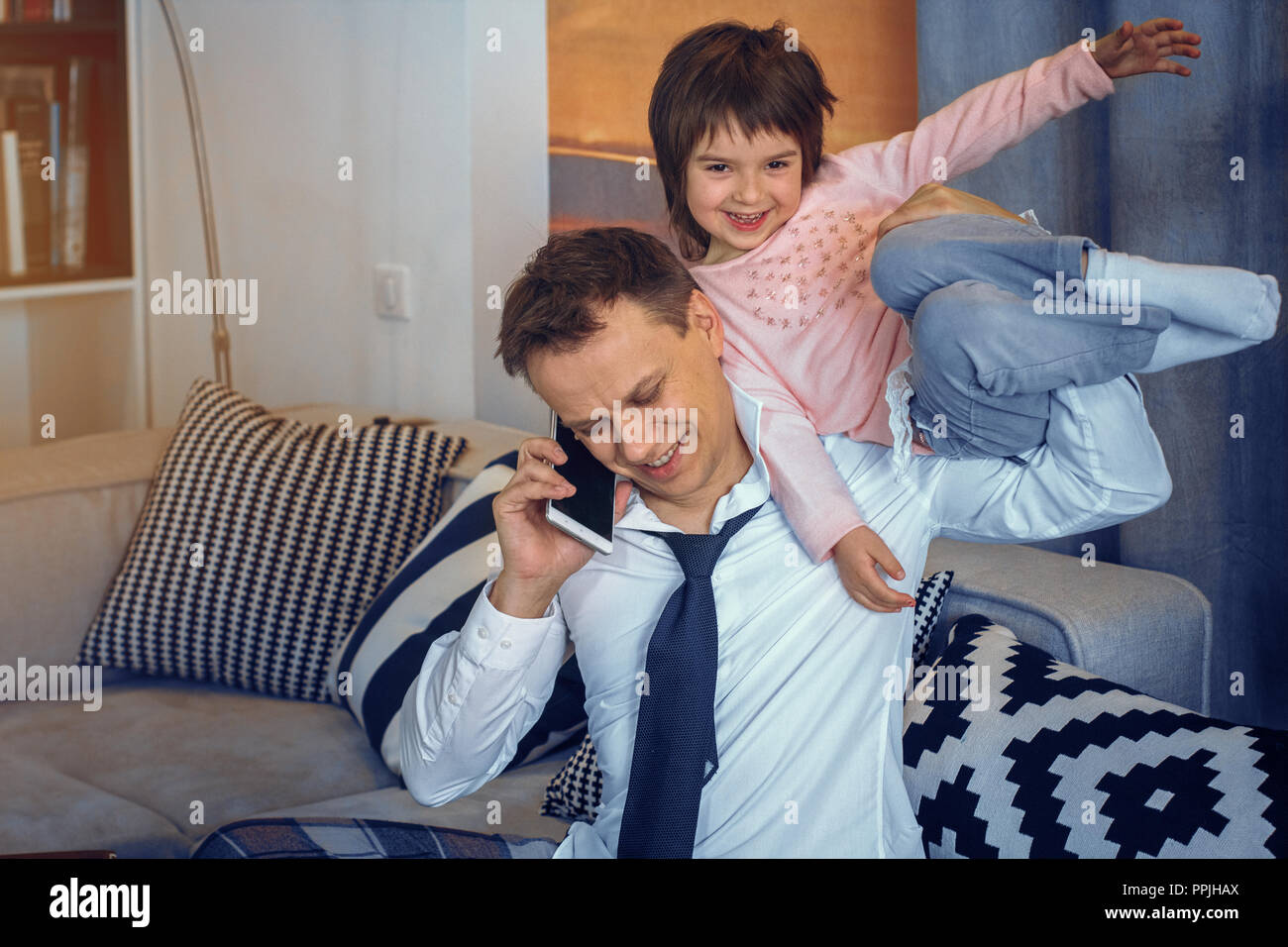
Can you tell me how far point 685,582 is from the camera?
104 centimetres

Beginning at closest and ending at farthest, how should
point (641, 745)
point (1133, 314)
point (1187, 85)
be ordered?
point (1133, 314) → point (641, 745) → point (1187, 85)

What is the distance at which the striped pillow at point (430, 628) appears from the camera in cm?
151

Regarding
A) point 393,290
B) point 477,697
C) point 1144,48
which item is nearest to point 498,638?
point 477,697

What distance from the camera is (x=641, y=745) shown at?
3.32 ft

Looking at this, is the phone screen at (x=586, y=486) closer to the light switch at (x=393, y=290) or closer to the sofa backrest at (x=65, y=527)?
the sofa backrest at (x=65, y=527)

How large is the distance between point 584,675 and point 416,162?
1358 millimetres

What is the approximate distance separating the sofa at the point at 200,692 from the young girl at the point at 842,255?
0.37 meters

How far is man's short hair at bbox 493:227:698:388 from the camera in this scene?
0.96 metres

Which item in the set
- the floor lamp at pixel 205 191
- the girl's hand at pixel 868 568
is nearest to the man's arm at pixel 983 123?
the girl's hand at pixel 868 568

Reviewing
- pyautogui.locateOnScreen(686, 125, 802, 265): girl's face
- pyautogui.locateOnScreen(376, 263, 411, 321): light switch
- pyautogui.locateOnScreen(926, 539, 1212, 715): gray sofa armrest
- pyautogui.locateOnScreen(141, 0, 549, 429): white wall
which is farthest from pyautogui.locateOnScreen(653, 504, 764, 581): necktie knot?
pyautogui.locateOnScreen(376, 263, 411, 321): light switch

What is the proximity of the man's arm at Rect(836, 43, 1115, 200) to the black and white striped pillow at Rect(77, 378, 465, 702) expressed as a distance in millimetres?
941

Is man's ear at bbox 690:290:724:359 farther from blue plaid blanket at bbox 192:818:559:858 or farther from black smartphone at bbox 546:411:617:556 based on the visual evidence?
blue plaid blanket at bbox 192:818:559:858
